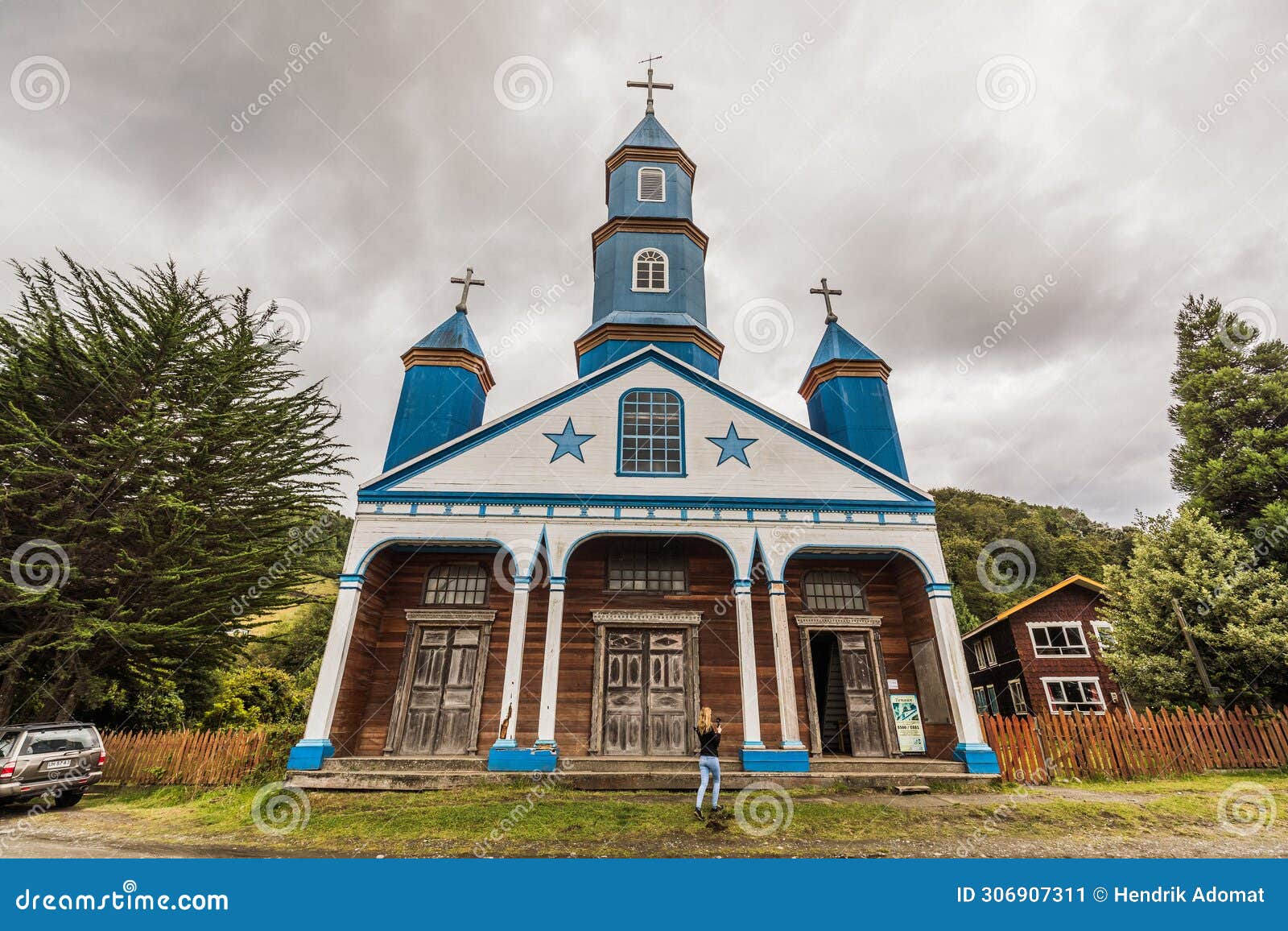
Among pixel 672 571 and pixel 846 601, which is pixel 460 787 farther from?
pixel 846 601

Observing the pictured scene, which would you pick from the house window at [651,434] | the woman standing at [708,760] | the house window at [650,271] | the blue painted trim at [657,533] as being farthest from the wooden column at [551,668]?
the house window at [650,271]

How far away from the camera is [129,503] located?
43.9 feet

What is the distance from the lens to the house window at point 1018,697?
1025 inches

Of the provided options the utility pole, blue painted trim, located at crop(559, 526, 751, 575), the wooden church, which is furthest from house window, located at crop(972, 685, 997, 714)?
blue painted trim, located at crop(559, 526, 751, 575)

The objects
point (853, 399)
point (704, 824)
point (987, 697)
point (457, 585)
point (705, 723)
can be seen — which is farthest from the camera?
point (987, 697)

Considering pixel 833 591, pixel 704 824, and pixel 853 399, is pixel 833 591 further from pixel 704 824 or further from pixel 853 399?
pixel 704 824

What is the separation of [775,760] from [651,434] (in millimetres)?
7086

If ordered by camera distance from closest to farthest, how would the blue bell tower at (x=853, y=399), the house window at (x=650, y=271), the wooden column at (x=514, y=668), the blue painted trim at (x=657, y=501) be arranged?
the wooden column at (x=514, y=668) < the blue painted trim at (x=657, y=501) < the blue bell tower at (x=853, y=399) < the house window at (x=650, y=271)

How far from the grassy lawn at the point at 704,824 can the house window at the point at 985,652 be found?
2039 centimetres

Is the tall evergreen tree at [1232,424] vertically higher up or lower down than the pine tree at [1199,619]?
higher up

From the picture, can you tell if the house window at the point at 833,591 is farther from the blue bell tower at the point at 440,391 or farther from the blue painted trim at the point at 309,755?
the blue painted trim at the point at 309,755

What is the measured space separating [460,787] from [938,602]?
9.68 meters

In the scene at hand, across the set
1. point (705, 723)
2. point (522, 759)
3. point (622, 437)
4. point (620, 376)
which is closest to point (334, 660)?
point (522, 759)

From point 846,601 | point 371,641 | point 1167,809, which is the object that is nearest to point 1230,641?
point 1167,809
